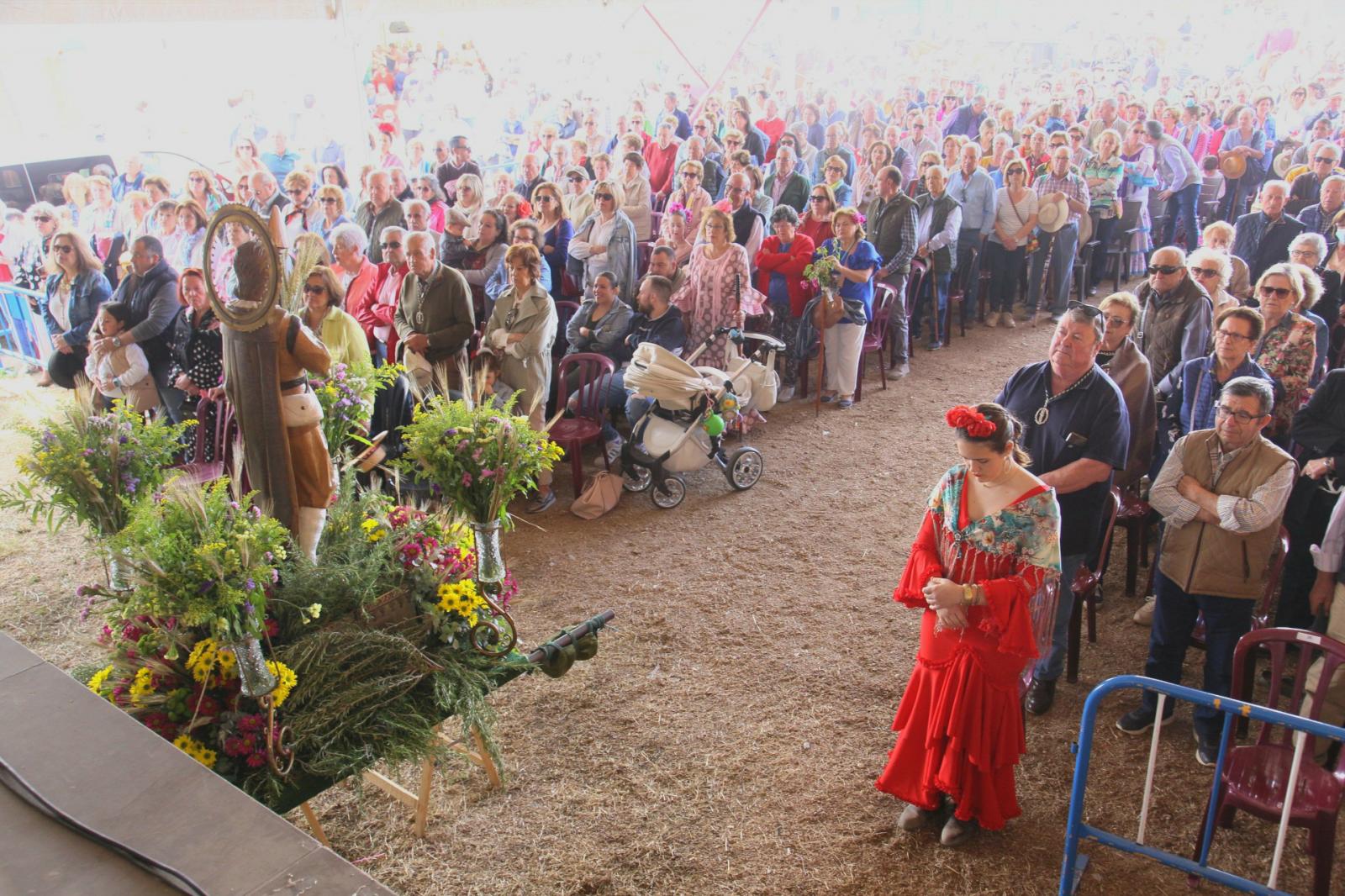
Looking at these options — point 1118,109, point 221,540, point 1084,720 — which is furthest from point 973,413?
point 1118,109

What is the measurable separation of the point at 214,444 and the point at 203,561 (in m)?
2.97

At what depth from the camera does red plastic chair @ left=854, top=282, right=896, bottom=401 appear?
838cm

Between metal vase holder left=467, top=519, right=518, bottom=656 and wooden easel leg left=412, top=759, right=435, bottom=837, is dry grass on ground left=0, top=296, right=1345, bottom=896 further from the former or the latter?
metal vase holder left=467, top=519, right=518, bottom=656

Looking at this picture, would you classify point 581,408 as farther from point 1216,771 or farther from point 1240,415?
point 1216,771

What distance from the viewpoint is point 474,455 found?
333 centimetres

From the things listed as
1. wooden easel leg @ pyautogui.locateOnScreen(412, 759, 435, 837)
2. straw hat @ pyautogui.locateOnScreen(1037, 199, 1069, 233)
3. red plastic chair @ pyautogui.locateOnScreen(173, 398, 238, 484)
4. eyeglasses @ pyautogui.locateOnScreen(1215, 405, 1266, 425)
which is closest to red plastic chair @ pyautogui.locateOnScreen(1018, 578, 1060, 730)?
eyeglasses @ pyautogui.locateOnScreen(1215, 405, 1266, 425)

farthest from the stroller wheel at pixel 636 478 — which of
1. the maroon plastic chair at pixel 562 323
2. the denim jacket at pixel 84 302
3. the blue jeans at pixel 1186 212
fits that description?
the blue jeans at pixel 1186 212

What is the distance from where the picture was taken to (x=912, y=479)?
6.83 metres

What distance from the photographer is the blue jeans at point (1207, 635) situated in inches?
153

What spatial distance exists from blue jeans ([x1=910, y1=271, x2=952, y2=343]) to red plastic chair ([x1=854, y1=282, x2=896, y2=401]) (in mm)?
1012

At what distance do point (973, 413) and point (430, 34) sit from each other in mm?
18604

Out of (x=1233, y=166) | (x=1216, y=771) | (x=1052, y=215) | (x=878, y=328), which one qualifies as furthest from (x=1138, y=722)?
(x=1233, y=166)

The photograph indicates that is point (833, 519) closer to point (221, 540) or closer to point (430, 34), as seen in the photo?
point (221, 540)

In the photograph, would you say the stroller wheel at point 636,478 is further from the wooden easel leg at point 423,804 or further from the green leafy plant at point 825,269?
the wooden easel leg at point 423,804
